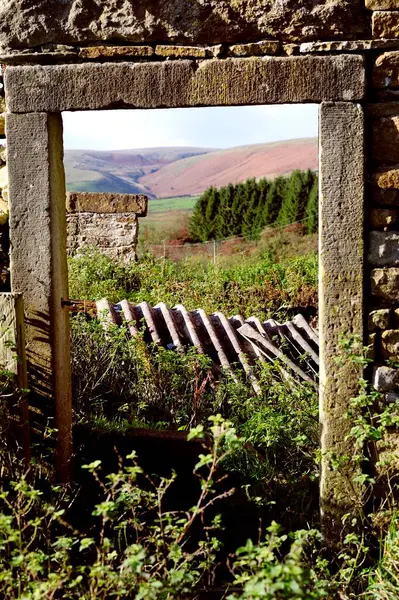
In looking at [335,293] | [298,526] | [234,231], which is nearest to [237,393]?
[298,526]

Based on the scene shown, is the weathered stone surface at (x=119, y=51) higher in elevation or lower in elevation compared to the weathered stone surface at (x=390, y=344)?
higher

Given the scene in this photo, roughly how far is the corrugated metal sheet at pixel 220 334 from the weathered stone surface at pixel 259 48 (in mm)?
3027

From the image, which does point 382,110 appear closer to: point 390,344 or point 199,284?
point 390,344

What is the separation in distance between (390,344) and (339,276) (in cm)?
45

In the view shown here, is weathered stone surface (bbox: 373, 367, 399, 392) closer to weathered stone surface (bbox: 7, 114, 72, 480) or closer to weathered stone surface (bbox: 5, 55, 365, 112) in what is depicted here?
weathered stone surface (bbox: 5, 55, 365, 112)

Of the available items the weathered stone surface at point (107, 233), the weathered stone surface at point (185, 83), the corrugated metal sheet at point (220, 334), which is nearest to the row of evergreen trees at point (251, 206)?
the weathered stone surface at point (107, 233)

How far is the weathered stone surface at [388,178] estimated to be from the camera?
3580mm

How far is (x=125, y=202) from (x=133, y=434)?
650 centimetres

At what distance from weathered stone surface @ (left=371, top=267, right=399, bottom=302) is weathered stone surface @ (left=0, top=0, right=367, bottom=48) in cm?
121

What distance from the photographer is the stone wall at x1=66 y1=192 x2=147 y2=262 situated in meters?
10.5

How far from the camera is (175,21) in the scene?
143 inches

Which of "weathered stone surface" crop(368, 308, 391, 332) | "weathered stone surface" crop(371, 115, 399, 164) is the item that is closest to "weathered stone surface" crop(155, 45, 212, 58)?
"weathered stone surface" crop(371, 115, 399, 164)

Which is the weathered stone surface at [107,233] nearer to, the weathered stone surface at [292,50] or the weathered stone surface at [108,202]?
the weathered stone surface at [108,202]

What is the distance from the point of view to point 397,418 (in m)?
3.41
